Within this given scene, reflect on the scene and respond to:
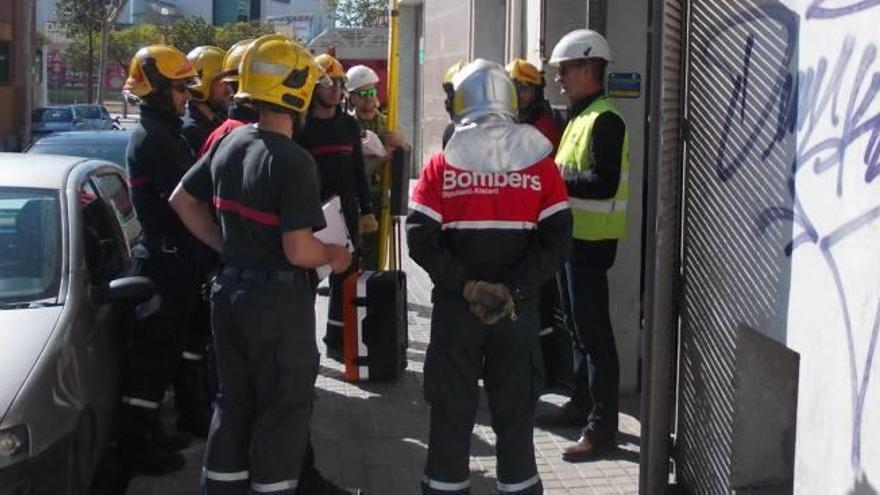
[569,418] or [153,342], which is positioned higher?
[153,342]

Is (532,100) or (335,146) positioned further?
(335,146)

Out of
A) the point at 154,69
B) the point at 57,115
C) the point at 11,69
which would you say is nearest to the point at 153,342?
the point at 154,69

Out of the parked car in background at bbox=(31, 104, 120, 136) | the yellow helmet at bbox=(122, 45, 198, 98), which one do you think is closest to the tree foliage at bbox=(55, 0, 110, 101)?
the parked car in background at bbox=(31, 104, 120, 136)

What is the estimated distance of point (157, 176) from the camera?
207 inches

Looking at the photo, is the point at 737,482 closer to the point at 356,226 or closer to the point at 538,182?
the point at 538,182

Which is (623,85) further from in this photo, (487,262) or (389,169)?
(487,262)

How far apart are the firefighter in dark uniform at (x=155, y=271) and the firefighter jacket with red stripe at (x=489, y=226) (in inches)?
66.9

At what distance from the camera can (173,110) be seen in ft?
17.9

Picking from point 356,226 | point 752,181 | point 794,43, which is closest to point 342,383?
point 356,226

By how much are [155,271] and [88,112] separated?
31617 mm

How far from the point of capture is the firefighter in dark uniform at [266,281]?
3.88m

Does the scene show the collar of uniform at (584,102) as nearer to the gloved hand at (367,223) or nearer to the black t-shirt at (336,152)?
the black t-shirt at (336,152)

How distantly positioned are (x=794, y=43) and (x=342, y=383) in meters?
4.12

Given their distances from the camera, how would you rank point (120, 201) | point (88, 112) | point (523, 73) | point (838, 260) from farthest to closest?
point (88, 112), point (523, 73), point (120, 201), point (838, 260)
